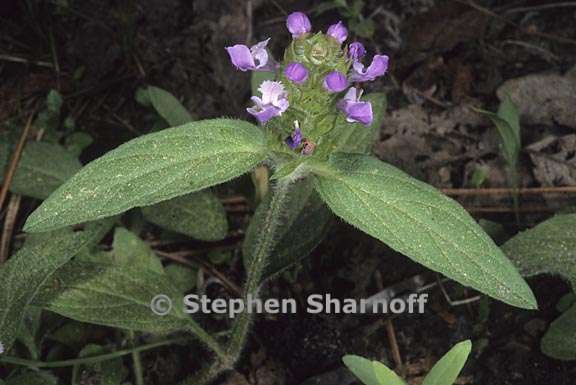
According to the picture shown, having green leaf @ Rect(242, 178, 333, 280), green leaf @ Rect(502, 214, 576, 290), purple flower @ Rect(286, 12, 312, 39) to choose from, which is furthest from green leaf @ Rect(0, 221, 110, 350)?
green leaf @ Rect(502, 214, 576, 290)

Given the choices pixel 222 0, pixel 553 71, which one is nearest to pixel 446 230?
pixel 553 71

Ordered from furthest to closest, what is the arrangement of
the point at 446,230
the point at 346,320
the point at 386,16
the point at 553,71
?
1. the point at 386,16
2. the point at 553,71
3. the point at 346,320
4. the point at 446,230

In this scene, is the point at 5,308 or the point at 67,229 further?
the point at 67,229

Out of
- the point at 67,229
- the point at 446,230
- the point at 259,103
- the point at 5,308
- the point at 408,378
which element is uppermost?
the point at 259,103

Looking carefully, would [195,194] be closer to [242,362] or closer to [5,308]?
[242,362]

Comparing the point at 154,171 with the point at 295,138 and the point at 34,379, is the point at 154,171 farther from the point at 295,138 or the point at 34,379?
the point at 34,379

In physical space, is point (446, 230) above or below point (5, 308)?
above

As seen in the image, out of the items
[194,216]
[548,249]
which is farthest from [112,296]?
[548,249]

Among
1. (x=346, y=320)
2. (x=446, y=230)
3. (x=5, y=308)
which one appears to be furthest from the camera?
(x=346, y=320)

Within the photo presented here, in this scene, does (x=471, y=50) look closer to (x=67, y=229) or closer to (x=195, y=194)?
(x=195, y=194)
